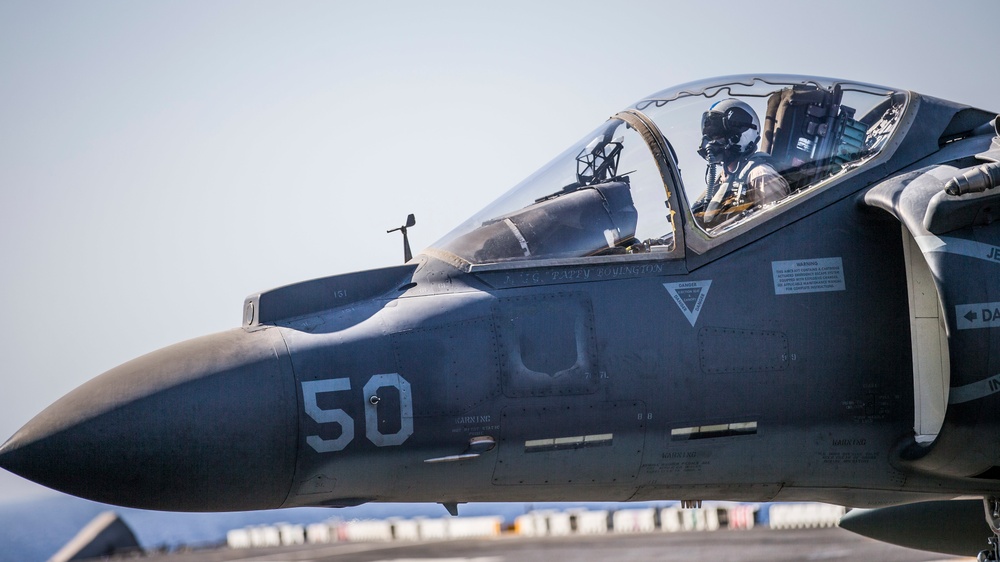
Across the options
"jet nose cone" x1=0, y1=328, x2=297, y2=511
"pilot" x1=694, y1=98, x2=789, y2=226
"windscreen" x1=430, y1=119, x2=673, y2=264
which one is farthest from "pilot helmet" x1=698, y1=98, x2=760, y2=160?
"jet nose cone" x1=0, y1=328, x2=297, y2=511

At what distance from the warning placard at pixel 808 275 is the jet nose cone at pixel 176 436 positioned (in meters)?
2.92

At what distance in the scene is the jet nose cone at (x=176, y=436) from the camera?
5.35m

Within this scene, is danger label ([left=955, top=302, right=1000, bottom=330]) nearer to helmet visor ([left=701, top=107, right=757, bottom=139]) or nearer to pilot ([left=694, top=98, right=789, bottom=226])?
pilot ([left=694, top=98, right=789, bottom=226])

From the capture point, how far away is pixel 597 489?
20.6 feet

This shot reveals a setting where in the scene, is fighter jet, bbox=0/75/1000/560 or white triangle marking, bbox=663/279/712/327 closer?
fighter jet, bbox=0/75/1000/560

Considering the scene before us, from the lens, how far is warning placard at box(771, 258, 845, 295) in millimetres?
6461

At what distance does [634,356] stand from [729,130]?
1.86 meters

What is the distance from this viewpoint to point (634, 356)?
6.08 metres

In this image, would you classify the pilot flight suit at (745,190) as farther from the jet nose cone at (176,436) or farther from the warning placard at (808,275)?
the jet nose cone at (176,436)

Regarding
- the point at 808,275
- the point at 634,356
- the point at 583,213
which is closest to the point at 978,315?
the point at 808,275

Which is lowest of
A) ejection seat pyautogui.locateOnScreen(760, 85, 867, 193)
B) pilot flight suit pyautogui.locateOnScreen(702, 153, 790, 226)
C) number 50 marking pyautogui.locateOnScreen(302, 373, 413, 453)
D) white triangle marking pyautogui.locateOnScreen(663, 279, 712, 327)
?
number 50 marking pyautogui.locateOnScreen(302, 373, 413, 453)

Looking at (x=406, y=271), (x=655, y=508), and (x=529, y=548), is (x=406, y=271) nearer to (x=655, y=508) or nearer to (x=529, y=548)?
(x=529, y=548)

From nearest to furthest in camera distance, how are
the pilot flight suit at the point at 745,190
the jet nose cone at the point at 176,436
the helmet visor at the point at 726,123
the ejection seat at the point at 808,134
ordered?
the jet nose cone at the point at 176,436, the pilot flight suit at the point at 745,190, the ejection seat at the point at 808,134, the helmet visor at the point at 726,123

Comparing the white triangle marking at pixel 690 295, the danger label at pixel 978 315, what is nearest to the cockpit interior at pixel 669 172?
the white triangle marking at pixel 690 295
